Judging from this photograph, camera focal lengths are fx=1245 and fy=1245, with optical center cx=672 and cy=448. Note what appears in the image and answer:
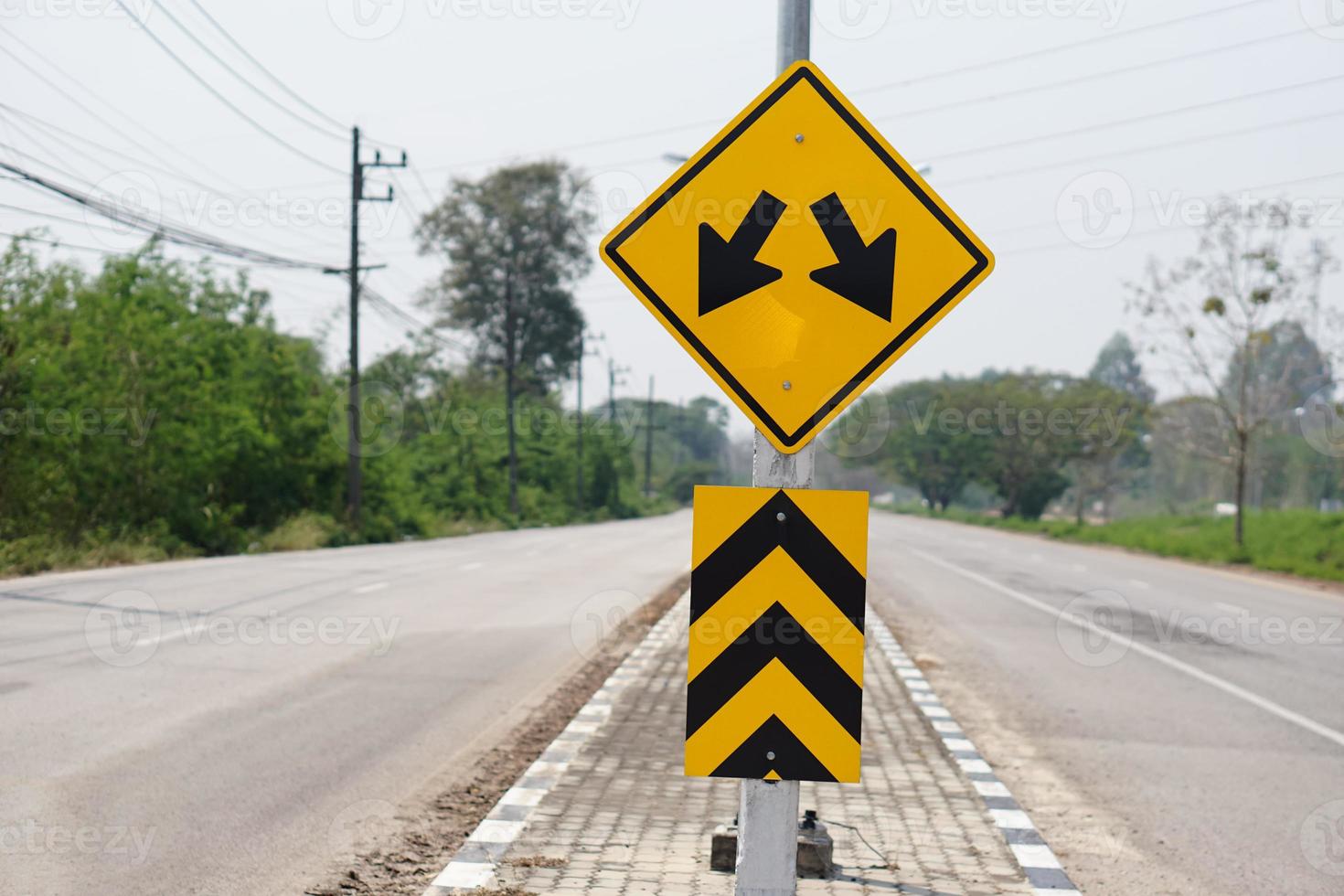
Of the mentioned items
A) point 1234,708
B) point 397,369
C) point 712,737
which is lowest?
point 1234,708

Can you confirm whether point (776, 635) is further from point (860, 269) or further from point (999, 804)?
point (999, 804)

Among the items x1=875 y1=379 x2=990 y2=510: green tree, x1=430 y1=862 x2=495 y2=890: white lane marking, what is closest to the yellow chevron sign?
x1=430 y1=862 x2=495 y2=890: white lane marking

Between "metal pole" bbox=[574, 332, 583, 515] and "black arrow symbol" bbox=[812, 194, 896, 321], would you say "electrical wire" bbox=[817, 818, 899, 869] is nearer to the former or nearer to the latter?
"black arrow symbol" bbox=[812, 194, 896, 321]

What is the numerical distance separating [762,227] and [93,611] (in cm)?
1163

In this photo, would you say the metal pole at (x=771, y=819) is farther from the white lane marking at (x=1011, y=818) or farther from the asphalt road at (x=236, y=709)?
the white lane marking at (x=1011, y=818)

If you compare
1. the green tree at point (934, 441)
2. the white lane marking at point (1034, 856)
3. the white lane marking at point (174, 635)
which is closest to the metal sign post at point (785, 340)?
the white lane marking at point (1034, 856)

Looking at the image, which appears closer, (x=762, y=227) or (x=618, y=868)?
(x=762, y=227)

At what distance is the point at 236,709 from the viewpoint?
27.6 ft

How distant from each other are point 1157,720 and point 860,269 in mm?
7472

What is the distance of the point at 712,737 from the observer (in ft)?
10.7

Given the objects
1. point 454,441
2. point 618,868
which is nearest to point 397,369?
point 454,441

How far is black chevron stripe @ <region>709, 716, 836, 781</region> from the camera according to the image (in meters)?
3.23

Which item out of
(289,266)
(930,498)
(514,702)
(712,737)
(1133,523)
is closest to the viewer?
(712,737)

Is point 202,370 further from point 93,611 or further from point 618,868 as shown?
point 618,868
